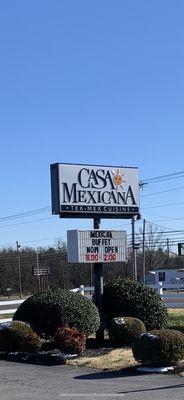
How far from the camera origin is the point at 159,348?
1227cm

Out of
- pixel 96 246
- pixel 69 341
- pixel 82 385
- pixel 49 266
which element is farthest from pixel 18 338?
pixel 49 266

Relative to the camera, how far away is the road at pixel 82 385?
9.91 metres

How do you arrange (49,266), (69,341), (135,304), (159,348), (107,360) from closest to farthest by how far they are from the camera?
(159,348) < (107,360) < (69,341) < (135,304) < (49,266)

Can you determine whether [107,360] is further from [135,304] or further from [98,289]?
[98,289]

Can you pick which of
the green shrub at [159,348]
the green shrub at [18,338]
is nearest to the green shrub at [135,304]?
the green shrub at [18,338]

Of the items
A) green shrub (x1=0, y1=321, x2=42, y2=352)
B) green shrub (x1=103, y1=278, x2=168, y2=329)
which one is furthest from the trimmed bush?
green shrub (x1=103, y1=278, x2=168, y2=329)

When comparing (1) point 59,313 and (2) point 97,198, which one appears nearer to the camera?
(1) point 59,313

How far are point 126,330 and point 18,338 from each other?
2.72m

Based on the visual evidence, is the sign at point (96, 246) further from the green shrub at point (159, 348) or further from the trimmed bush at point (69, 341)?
the green shrub at point (159, 348)

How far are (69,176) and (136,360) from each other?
6.41 meters

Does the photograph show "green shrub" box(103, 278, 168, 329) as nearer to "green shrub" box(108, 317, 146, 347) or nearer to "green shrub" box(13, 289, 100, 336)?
"green shrub" box(13, 289, 100, 336)

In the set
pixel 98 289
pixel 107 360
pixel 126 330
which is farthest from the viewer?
pixel 98 289

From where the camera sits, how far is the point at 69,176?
17.6 metres

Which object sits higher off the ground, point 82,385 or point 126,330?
point 126,330
